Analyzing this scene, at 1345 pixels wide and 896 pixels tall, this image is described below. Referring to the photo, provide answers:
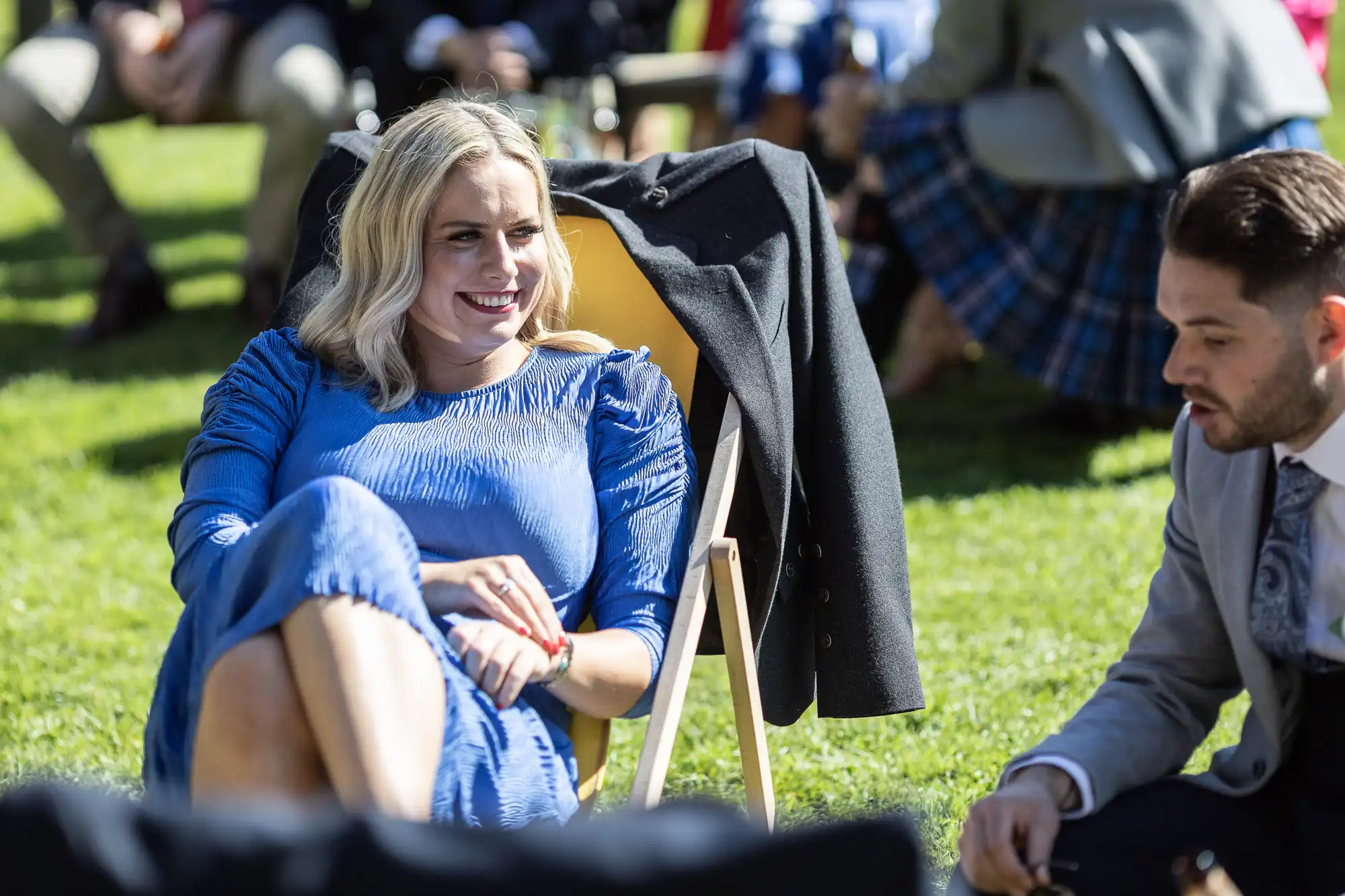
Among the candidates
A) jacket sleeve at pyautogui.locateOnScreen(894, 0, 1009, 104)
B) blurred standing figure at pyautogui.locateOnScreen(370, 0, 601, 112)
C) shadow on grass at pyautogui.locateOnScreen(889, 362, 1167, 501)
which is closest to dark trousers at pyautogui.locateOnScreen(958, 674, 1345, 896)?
shadow on grass at pyautogui.locateOnScreen(889, 362, 1167, 501)

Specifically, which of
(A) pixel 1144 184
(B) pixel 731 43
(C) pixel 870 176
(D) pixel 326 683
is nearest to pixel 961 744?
(D) pixel 326 683

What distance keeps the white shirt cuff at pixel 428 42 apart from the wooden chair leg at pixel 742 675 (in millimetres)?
4626

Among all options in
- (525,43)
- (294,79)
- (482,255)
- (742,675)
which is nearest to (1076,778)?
(742,675)

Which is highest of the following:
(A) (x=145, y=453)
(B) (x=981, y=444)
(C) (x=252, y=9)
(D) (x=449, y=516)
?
(C) (x=252, y=9)

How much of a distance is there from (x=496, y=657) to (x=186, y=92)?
5.32 meters

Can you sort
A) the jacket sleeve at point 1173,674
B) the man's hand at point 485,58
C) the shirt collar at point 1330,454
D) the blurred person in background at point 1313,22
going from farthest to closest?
the man's hand at point 485,58 < the blurred person in background at point 1313,22 < the jacket sleeve at point 1173,674 < the shirt collar at point 1330,454

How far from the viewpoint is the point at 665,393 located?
302cm

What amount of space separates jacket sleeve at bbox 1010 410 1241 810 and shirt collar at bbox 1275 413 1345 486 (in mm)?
215

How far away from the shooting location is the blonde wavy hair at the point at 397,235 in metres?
2.92

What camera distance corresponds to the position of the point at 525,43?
7.00 metres

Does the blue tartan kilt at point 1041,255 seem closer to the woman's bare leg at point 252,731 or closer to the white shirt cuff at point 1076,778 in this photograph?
the white shirt cuff at point 1076,778

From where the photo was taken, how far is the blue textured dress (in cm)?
236

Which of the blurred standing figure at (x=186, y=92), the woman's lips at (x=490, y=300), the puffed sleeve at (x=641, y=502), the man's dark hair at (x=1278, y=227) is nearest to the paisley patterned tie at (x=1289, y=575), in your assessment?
the man's dark hair at (x=1278, y=227)

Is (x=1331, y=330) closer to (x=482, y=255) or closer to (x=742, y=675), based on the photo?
(x=742, y=675)
